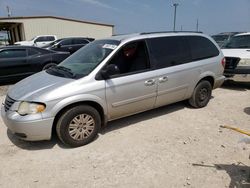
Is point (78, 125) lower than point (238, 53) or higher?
lower

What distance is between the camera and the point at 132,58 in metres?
4.34

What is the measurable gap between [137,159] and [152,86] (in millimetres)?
1490

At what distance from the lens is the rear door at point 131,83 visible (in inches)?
160

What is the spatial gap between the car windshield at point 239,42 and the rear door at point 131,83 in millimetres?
5254

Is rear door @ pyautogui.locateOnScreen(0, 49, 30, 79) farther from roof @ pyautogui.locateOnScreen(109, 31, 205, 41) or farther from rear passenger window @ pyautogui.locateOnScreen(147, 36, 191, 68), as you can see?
rear passenger window @ pyautogui.locateOnScreen(147, 36, 191, 68)

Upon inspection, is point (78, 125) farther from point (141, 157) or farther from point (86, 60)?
point (86, 60)

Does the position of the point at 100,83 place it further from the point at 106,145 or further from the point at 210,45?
the point at 210,45

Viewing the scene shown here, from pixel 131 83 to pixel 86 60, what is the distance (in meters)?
0.96

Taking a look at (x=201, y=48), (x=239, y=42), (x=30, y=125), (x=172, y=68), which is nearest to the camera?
(x=30, y=125)

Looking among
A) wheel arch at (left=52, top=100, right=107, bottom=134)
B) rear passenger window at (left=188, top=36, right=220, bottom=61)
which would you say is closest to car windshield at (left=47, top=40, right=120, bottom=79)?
wheel arch at (left=52, top=100, right=107, bottom=134)

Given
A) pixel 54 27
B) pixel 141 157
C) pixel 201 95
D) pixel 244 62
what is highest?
pixel 54 27

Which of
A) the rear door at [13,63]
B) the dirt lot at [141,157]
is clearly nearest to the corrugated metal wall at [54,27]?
the rear door at [13,63]

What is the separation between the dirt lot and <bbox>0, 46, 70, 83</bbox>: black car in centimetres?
390

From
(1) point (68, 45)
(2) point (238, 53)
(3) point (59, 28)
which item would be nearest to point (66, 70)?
(2) point (238, 53)
